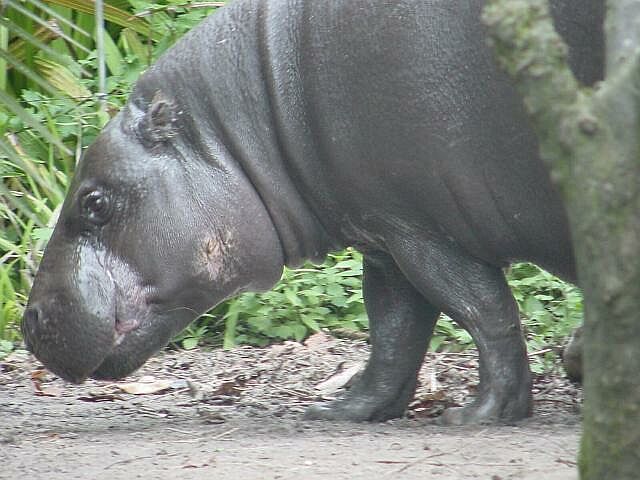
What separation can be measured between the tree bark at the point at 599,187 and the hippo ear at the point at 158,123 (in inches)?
69.8

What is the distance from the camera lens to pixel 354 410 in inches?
149

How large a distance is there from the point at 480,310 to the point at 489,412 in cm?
29

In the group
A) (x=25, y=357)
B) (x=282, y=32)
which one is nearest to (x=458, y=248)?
(x=282, y=32)

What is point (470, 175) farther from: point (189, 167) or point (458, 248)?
point (189, 167)

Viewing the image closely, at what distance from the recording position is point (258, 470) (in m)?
2.83

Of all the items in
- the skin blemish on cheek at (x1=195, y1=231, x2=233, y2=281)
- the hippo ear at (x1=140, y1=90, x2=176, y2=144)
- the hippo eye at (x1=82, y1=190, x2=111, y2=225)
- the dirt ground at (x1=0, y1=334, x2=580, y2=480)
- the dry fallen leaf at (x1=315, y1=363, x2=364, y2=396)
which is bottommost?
the dirt ground at (x1=0, y1=334, x2=580, y2=480)

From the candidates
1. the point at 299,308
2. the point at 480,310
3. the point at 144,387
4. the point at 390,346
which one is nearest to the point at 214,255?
the point at 390,346

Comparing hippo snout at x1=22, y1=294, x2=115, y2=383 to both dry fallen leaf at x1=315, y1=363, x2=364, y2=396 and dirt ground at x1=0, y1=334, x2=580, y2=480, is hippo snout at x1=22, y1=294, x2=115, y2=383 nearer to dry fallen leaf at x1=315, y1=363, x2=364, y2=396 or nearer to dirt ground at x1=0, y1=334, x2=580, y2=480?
dirt ground at x1=0, y1=334, x2=580, y2=480

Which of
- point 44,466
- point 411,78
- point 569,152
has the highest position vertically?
point 411,78

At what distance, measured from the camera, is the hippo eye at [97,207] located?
365cm

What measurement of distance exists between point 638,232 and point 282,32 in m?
1.88

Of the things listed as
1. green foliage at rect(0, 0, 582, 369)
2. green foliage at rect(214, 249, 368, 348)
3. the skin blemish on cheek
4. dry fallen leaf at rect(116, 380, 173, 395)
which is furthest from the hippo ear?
green foliage at rect(214, 249, 368, 348)

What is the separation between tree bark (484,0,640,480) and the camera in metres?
2.00

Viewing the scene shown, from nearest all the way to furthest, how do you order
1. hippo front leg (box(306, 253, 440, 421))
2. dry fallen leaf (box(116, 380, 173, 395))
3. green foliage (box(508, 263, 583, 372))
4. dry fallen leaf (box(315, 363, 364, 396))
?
hippo front leg (box(306, 253, 440, 421)) < dry fallen leaf (box(315, 363, 364, 396)) < dry fallen leaf (box(116, 380, 173, 395)) < green foliage (box(508, 263, 583, 372))
